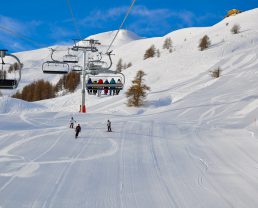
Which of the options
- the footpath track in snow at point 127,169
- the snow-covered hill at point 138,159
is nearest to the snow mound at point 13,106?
the snow-covered hill at point 138,159

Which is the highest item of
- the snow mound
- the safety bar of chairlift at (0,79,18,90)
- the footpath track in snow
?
the safety bar of chairlift at (0,79,18,90)

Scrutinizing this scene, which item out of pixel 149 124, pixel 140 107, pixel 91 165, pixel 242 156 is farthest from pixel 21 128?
pixel 140 107

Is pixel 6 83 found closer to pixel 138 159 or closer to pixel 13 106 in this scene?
pixel 138 159

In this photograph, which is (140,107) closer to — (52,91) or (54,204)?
(54,204)

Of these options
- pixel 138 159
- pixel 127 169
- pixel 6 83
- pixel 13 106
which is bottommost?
pixel 127 169

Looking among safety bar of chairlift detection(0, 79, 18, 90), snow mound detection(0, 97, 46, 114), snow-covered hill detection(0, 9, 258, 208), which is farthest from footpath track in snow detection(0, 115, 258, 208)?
snow mound detection(0, 97, 46, 114)

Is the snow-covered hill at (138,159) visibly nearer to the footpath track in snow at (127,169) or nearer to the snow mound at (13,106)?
the footpath track in snow at (127,169)

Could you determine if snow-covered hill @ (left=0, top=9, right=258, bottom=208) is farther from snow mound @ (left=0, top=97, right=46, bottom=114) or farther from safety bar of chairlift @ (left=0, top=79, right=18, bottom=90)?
snow mound @ (left=0, top=97, right=46, bottom=114)

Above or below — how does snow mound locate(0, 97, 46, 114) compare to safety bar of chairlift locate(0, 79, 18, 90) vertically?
below

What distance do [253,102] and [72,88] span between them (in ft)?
196

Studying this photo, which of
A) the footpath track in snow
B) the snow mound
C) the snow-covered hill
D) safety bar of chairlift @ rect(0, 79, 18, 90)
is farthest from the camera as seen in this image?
the snow mound

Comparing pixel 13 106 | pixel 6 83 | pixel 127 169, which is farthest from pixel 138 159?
pixel 13 106

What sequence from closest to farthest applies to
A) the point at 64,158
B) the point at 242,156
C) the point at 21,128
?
the point at 64,158
the point at 242,156
the point at 21,128

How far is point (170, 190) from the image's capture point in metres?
11.6
